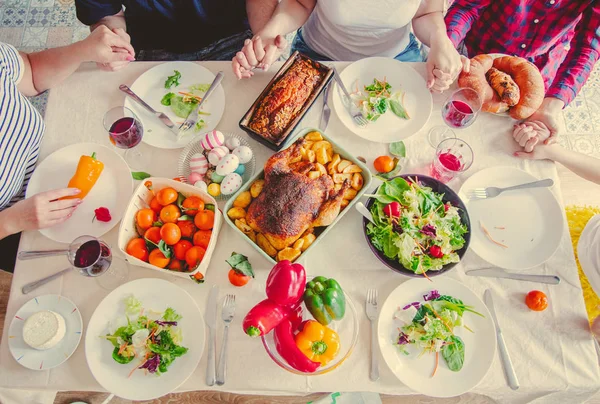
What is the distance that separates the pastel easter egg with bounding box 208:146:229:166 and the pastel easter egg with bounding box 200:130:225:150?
16 mm

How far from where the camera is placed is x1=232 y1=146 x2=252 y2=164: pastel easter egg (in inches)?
56.1

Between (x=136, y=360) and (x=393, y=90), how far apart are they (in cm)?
129

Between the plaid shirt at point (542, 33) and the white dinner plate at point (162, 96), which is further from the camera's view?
the plaid shirt at point (542, 33)

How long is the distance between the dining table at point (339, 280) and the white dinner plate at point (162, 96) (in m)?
0.04

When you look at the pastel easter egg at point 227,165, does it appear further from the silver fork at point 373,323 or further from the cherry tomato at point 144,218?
the silver fork at point 373,323

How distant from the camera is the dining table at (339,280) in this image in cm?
127

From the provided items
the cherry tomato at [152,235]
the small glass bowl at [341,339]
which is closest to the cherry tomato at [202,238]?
the cherry tomato at [152,235]

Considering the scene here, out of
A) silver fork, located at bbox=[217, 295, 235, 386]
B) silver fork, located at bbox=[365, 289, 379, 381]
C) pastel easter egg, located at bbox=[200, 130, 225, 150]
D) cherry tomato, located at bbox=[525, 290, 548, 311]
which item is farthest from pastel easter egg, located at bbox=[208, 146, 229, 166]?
cherry tomato, located at bbox=[525, 290, 548, 311]

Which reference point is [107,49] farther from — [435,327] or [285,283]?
[435,327]

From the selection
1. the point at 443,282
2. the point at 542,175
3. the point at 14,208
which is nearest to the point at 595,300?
the point at 542,175

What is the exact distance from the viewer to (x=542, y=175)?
4.95 feet

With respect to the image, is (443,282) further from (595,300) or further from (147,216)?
(147,216)

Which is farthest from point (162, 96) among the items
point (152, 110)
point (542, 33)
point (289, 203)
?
point (542, 33)

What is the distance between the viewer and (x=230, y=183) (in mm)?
1385
